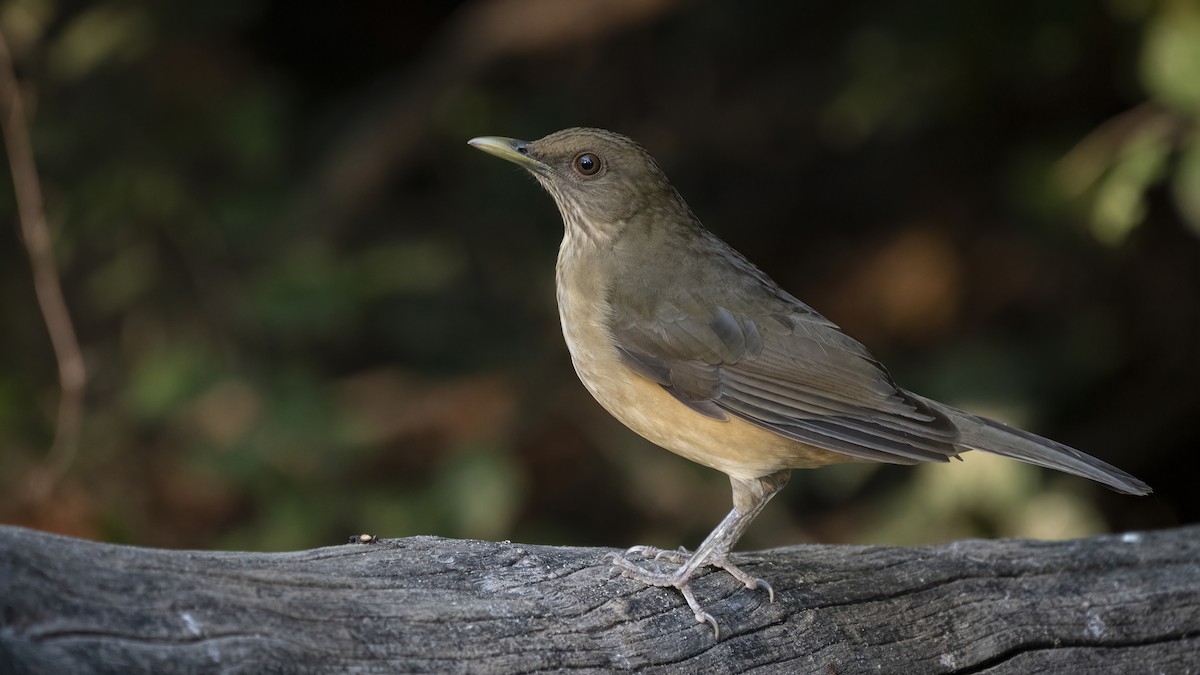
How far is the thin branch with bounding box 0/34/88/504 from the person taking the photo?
4629 mm

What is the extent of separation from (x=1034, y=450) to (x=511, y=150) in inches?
72.9

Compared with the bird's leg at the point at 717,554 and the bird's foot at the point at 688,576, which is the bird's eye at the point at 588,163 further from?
the bird's foot at the point at 688,576

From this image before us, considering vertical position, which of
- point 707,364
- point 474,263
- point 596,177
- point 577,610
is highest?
point 474,263

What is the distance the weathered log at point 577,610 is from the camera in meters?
2.26

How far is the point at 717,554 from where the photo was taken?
3.37 m

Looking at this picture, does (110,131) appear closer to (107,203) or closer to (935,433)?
(107,203)

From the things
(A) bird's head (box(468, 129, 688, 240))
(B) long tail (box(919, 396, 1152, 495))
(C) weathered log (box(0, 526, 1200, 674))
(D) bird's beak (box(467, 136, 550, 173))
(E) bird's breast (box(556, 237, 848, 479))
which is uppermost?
(D) bird's beak (box(467, 136, 550, 173))

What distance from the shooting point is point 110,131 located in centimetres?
554

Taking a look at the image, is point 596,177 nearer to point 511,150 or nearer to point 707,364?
point 511,150

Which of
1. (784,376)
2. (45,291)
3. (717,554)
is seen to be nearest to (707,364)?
(784,376)

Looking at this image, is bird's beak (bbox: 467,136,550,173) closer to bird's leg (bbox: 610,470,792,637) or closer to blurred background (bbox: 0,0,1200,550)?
blurred background (bbox: 0,0,1200,550)

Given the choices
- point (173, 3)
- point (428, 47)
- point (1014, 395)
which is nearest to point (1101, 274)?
point (1014, 395)

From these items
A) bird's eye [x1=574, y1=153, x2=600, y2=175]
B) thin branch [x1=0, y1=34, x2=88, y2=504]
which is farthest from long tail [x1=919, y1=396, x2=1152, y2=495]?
thin branch [x1=0, y1=34, x2=88, y2=504]

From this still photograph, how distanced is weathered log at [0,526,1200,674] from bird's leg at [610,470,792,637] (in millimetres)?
37
